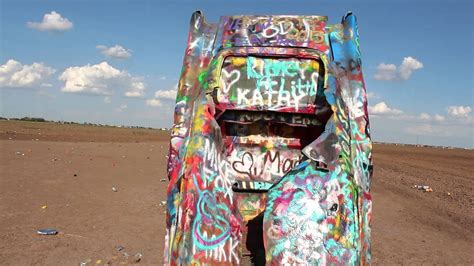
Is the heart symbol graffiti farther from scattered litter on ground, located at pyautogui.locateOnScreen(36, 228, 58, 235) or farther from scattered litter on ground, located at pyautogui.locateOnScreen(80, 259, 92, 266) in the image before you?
scattered litter on ground, located at pyautogui.locateOnScreen(36, 228, 58, 235)

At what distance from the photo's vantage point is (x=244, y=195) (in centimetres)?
411

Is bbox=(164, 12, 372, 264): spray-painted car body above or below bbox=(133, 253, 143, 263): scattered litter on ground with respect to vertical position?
above

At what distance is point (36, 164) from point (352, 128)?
1317cm

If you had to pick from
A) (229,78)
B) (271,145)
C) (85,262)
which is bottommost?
(85,262)

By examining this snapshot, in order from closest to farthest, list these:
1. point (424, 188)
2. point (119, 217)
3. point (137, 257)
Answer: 1. point (137, 257)
2. point (119, 217)
3. point (424, 188)

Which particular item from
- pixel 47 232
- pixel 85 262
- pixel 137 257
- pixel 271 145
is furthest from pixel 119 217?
pixel 271 145

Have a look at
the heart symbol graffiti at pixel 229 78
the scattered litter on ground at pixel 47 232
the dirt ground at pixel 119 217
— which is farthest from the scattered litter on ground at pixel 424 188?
the heart symbol graffiti at pixel 229 78

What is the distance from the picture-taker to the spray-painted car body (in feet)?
10.8

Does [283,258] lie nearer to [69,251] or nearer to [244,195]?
[244,195]

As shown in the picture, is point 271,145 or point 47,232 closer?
point 271,145

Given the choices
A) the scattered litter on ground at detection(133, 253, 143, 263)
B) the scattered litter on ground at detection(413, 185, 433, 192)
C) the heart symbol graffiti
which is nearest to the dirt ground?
the scattered litter on ground at detection(133, 253, 143, 263)

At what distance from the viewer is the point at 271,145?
173 inches

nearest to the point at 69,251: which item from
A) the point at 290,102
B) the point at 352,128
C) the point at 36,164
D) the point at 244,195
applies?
the point at 244,195

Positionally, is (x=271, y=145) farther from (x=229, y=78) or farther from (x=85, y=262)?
(x=85, y=262)
